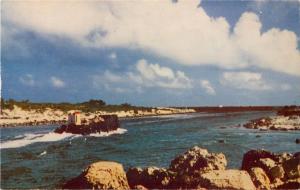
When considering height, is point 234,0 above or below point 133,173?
above

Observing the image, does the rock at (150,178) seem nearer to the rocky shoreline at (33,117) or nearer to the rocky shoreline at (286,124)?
the rocky shoreline at (286,124)

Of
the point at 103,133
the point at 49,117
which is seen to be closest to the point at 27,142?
the point at 103,133

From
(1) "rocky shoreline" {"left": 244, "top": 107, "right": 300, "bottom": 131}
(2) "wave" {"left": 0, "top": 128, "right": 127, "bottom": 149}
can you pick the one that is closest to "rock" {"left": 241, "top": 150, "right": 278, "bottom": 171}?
(2) "wave" {"left": 0, "top": 128, "right": 127, "bottom": 149}

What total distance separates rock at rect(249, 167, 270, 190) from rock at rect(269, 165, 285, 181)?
0.37 m

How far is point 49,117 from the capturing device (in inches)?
1635

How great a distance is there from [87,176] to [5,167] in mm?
5919

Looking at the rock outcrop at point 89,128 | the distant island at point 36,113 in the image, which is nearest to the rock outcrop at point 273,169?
the rock outcrop at point 89,128

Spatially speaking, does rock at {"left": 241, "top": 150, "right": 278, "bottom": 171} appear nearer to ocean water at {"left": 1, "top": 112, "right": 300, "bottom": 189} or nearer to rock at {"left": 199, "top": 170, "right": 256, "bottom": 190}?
ocean water at {"left": 1, "top": 112, "right": 300, "bottom": 189}

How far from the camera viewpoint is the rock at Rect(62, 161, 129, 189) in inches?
366

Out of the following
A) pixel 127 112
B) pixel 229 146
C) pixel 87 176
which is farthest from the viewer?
pixel 127 112

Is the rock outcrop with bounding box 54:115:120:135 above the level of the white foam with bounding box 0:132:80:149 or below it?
above

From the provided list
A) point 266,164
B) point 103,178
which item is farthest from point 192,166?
point 103,178

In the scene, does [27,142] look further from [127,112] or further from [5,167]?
[127,112]

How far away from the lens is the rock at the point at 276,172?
10.4 metres
